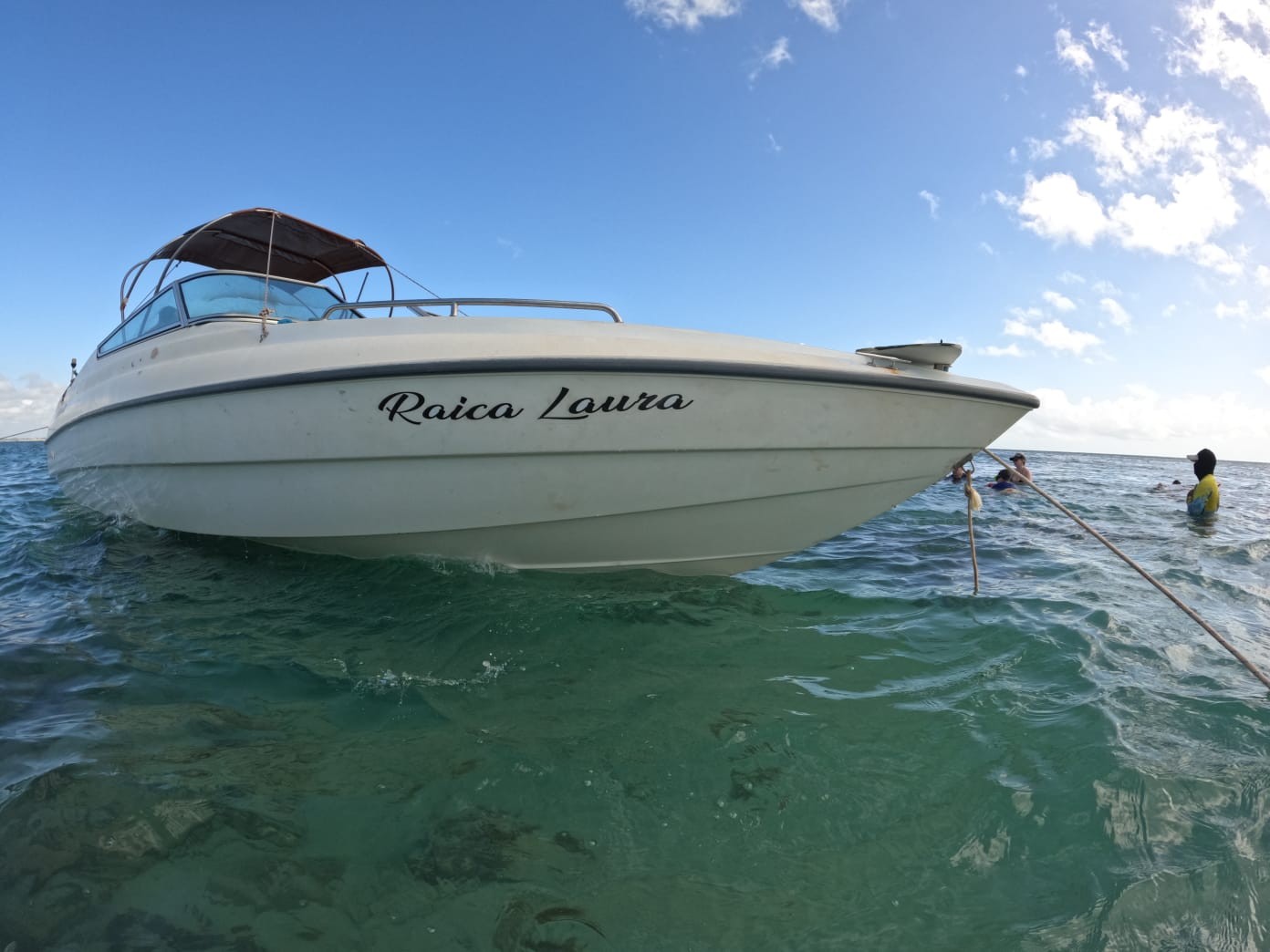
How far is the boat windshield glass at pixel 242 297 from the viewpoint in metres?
4.93

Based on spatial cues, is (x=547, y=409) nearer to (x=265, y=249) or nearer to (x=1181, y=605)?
(x=1181, y=605)

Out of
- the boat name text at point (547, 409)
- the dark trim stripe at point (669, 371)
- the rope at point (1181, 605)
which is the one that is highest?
the dark trim stripe at point (669, 371)

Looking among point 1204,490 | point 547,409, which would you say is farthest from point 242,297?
point 1204,490

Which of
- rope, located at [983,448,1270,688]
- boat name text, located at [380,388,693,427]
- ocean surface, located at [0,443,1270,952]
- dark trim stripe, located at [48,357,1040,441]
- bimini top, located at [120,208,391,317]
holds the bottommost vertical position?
ocean surface, located at [0,443,1270,952]

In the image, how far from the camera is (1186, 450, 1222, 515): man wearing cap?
10078mm

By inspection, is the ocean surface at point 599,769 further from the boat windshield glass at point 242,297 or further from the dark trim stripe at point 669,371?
the boat windshield glass at point 242,297

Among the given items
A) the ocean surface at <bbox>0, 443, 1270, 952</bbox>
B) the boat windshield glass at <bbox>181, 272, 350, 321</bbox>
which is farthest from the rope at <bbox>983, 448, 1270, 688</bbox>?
the boat windshield glass at <bbox>181, 272, 350, 321</bbox>

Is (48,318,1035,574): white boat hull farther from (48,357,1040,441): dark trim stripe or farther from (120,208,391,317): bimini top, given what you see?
(120,208,391,317): bimini top

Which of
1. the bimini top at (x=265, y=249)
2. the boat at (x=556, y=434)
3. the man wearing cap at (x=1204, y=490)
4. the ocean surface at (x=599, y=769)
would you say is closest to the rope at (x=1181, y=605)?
the ocean surface at (x=599, y=769)

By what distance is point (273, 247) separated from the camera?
6.38 meters

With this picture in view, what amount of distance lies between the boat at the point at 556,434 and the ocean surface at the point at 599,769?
0.41 meters

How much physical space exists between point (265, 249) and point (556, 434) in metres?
4.68

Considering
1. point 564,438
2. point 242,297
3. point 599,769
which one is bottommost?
point 599,769

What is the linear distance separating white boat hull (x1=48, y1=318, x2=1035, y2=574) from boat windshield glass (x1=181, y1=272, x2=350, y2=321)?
0.73 metres
